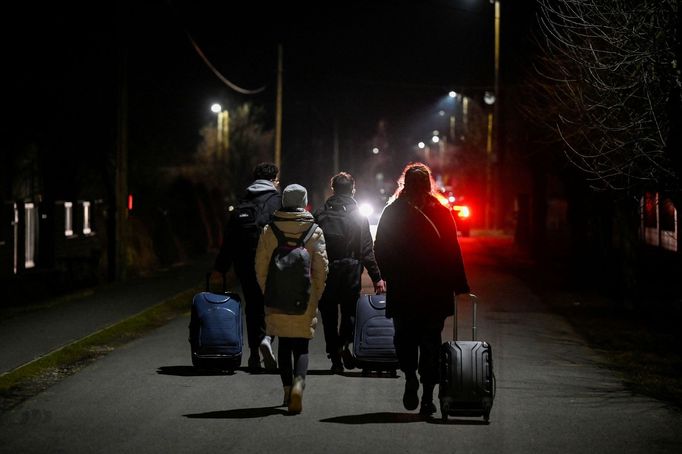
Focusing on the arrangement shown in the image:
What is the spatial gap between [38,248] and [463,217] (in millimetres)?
17698

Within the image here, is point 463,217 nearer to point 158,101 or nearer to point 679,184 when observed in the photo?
point 158,101

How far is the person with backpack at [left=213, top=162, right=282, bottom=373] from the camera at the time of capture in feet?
34.0

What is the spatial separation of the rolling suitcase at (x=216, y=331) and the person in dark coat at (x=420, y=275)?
2.08 m

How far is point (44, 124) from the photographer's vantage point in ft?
91.4

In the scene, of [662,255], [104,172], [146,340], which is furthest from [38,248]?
[662,255]

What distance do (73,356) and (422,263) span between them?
204 inches

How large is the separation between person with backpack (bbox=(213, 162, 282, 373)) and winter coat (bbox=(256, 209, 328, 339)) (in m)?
1.71

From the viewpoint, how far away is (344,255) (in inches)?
398

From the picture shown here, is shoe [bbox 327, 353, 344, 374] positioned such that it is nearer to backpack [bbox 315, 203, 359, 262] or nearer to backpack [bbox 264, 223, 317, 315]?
backpack [bbox 315, 203, 359, 262]

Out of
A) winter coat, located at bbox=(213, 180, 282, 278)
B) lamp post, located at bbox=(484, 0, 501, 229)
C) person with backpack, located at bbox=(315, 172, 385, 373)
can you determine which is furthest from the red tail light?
person with backpack, located at bbox=(315, 172, 385, 373)

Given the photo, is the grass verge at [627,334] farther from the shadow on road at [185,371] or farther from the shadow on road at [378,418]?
the shadow on road at [185,371]

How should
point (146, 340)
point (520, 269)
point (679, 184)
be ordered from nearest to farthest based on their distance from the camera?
point (679, 184), point (146, 340), point (520, 269)

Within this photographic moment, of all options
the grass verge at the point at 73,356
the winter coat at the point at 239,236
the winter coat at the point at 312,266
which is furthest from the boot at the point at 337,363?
the grass verge at the point at 73,356

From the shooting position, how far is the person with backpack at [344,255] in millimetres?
10109
